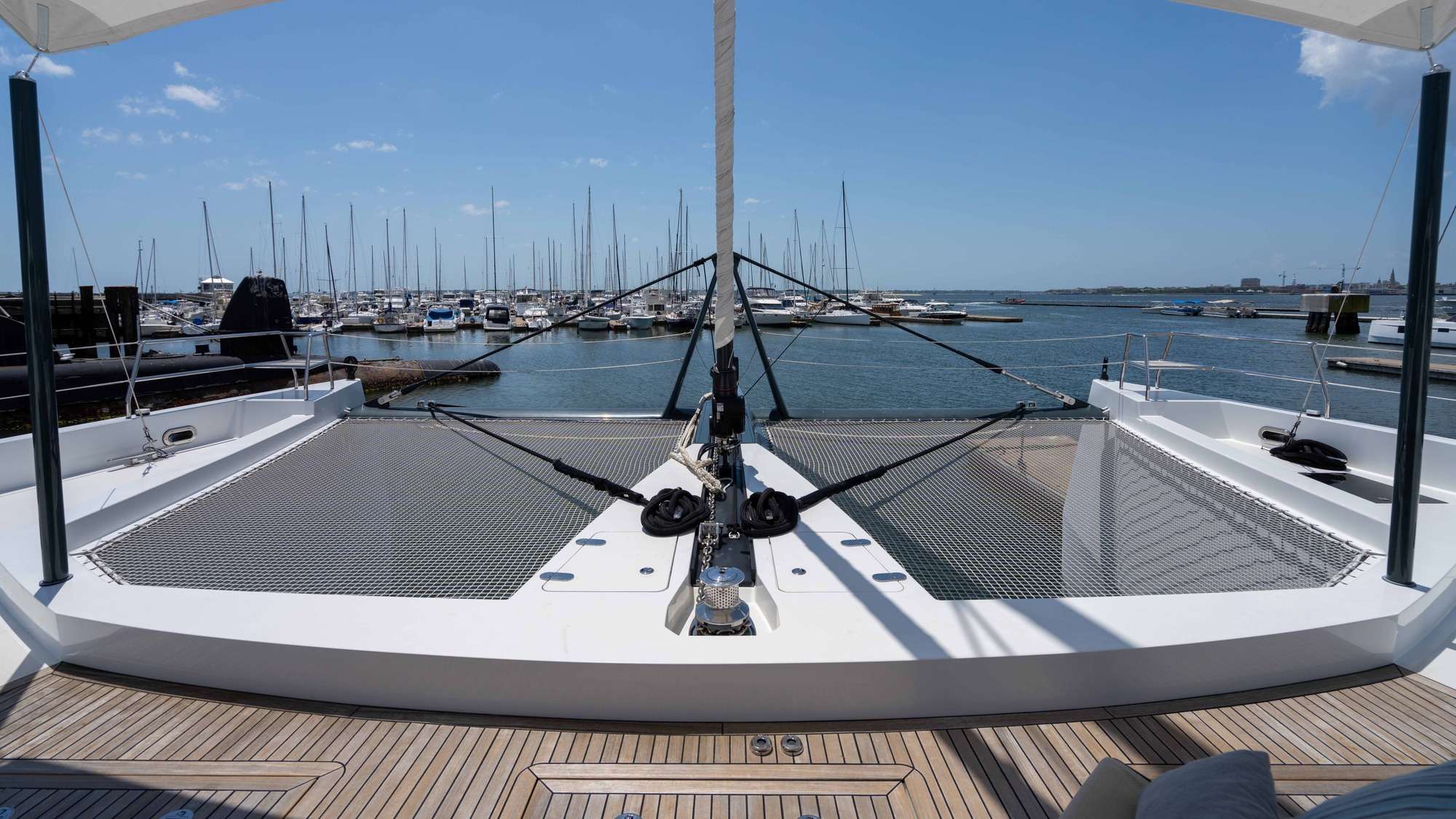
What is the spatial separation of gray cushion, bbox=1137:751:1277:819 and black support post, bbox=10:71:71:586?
9.09 ft

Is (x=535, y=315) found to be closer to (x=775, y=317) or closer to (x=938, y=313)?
(x=775, y=317)

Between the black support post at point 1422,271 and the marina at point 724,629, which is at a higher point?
the black support post at point 1422,271

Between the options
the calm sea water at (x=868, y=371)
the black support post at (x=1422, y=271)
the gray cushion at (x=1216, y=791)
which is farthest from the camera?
the calm sea water at (x=868, y=371)

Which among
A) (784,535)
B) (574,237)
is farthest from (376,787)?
(574,237)

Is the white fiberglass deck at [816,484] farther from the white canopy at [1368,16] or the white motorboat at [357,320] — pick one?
the white motorboat at [357,320]

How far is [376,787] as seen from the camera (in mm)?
1527

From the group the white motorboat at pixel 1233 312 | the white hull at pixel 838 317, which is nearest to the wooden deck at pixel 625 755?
the white hull at pixel 838 317

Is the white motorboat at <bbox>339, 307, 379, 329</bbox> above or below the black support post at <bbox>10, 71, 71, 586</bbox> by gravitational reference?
above

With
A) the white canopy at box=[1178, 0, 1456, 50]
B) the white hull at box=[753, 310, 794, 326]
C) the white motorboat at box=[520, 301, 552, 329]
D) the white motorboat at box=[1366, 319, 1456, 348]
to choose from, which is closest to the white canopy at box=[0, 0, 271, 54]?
the white canopy at box=[1178, 0, 1456, 50]

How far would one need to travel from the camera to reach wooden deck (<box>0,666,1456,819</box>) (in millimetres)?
1480

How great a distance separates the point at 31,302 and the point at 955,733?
9.16 ft

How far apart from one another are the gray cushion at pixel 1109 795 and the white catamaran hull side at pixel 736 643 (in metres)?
0.55

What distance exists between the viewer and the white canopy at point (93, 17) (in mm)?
2033

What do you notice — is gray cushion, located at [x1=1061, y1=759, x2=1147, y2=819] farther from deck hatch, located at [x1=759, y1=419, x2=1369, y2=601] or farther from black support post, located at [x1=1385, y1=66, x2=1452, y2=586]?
black support post, located at [x1=1385, y1=66, x2=1452, y2=586]
